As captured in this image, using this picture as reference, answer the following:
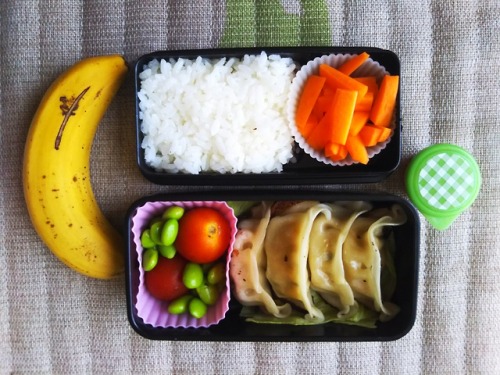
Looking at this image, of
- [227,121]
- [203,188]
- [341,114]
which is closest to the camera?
[341,114]

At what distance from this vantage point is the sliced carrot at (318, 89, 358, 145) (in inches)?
57.6

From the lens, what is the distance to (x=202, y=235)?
1.53 metres

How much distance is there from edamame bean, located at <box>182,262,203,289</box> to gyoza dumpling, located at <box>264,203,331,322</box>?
0.22 meters

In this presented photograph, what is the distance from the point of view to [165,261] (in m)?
1.60

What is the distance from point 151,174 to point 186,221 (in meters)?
0.19

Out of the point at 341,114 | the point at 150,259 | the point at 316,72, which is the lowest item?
the point at 150,259

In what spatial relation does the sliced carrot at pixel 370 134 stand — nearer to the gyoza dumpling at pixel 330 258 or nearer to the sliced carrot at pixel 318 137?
the sliced carrot at pixel 318 137

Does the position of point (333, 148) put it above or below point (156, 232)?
above

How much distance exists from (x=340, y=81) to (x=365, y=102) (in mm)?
98

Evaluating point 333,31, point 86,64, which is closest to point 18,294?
point 86,64

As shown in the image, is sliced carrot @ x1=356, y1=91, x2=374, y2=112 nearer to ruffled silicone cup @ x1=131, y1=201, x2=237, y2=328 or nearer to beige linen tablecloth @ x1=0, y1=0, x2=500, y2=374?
beige linen tablecloth @ x1=0, y1=0, x2=500, y2=374

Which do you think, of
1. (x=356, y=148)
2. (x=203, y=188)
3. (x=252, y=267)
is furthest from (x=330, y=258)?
(x=203, y=188)

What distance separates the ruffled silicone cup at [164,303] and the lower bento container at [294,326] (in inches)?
0.4

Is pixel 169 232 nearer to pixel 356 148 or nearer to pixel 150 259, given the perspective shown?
pixel 150 259
